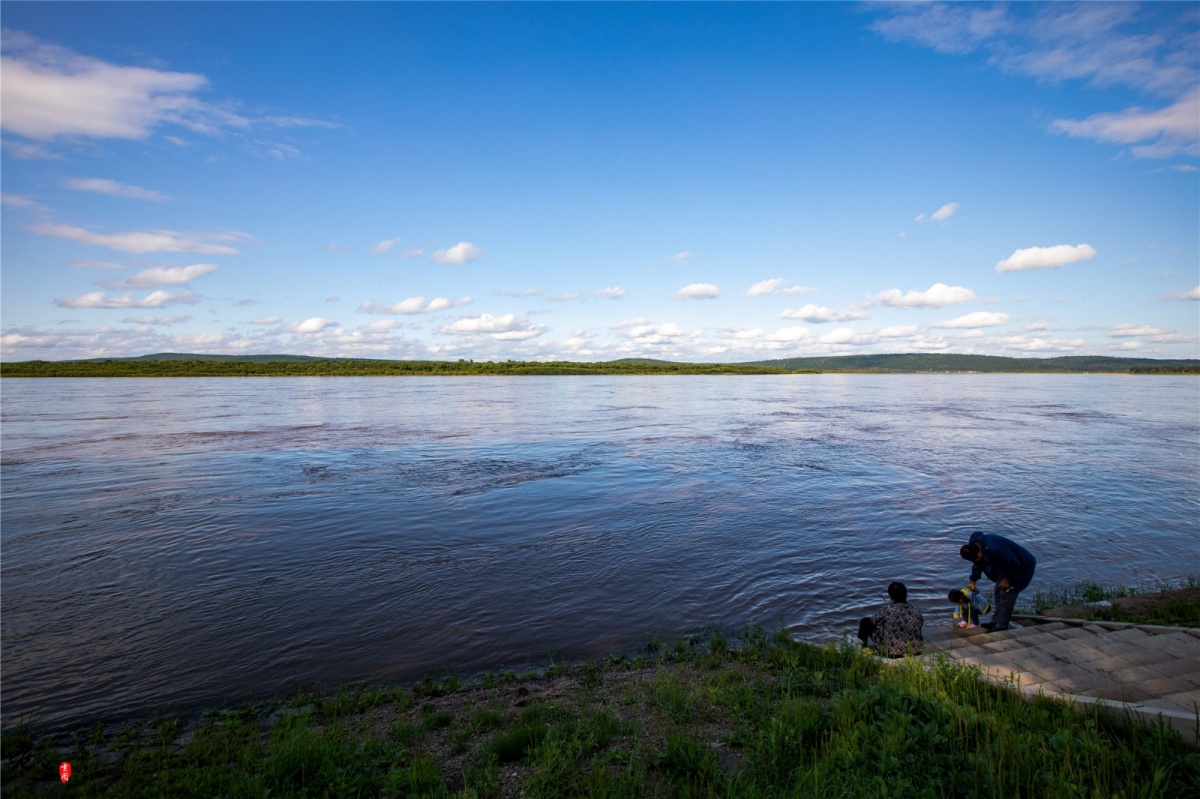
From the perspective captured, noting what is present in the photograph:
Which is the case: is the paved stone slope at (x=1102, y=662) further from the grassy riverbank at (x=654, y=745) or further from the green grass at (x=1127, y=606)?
the green grass at (x=1127, y=606)

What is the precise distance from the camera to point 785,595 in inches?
483

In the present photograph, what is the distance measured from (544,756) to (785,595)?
776 cm

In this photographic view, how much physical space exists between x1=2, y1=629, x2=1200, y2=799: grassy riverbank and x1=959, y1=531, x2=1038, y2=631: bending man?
3.38m

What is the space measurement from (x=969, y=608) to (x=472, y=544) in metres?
11.3

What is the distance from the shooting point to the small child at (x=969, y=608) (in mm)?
10180

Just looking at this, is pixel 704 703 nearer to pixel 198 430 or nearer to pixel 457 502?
pixel 457 502

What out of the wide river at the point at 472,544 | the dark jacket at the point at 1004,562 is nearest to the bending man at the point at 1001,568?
the dark jacket at the point at 1004,562

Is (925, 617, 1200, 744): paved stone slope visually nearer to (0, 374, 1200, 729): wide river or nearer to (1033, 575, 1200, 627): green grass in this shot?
(1033, 575, 1200, 627): green grass

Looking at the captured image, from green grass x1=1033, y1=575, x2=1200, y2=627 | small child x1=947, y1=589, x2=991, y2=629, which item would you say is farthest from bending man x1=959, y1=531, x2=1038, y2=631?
green grass x1=1033, y1=575, x2=1200, y2=627

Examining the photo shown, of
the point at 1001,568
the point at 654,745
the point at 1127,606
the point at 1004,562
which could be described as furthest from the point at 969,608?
the point at 654,745

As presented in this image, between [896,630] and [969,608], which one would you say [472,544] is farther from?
[969,608]

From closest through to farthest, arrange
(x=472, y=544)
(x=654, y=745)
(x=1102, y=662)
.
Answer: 1. (x=654, y=745)
2. (x=1102, y=662)
3. (x=472, y=544)

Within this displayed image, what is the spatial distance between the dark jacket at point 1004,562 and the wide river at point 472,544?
2337 millimetres

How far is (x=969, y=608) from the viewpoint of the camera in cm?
1029
